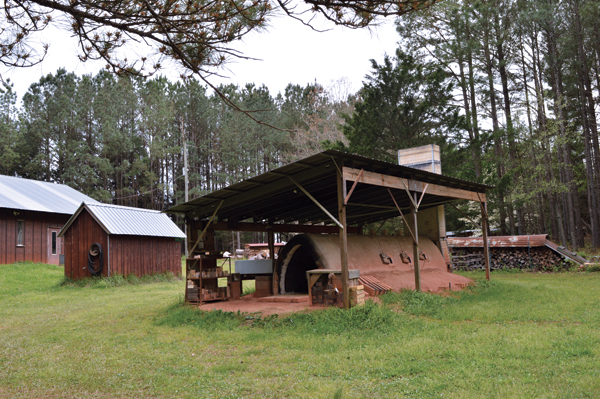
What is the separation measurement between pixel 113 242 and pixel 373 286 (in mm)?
11820

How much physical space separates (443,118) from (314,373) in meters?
17.1

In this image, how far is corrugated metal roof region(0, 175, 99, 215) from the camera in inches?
860

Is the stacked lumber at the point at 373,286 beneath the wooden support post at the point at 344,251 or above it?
beneath

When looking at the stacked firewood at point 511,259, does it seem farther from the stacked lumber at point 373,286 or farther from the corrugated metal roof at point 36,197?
the corrugated metal roof at point 36,197

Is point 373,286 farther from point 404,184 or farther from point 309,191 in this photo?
point 309,191

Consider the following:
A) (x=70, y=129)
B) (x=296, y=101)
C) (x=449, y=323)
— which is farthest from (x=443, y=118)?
(x=70, y=129)

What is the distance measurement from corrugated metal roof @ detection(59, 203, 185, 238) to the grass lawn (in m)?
7.16

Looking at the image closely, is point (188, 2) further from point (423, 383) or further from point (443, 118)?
point (443, 118)

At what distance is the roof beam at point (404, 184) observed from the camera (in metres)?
9.06

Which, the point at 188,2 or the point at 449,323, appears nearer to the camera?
the point at 188,2

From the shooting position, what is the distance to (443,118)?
1970 cm

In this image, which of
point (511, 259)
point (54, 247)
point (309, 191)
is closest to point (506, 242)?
point (511, 259)

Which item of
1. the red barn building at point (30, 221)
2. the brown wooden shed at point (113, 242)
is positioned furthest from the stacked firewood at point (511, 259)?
the red barn building at point (30, 221)

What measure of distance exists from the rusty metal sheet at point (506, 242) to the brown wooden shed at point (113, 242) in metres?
13.3
